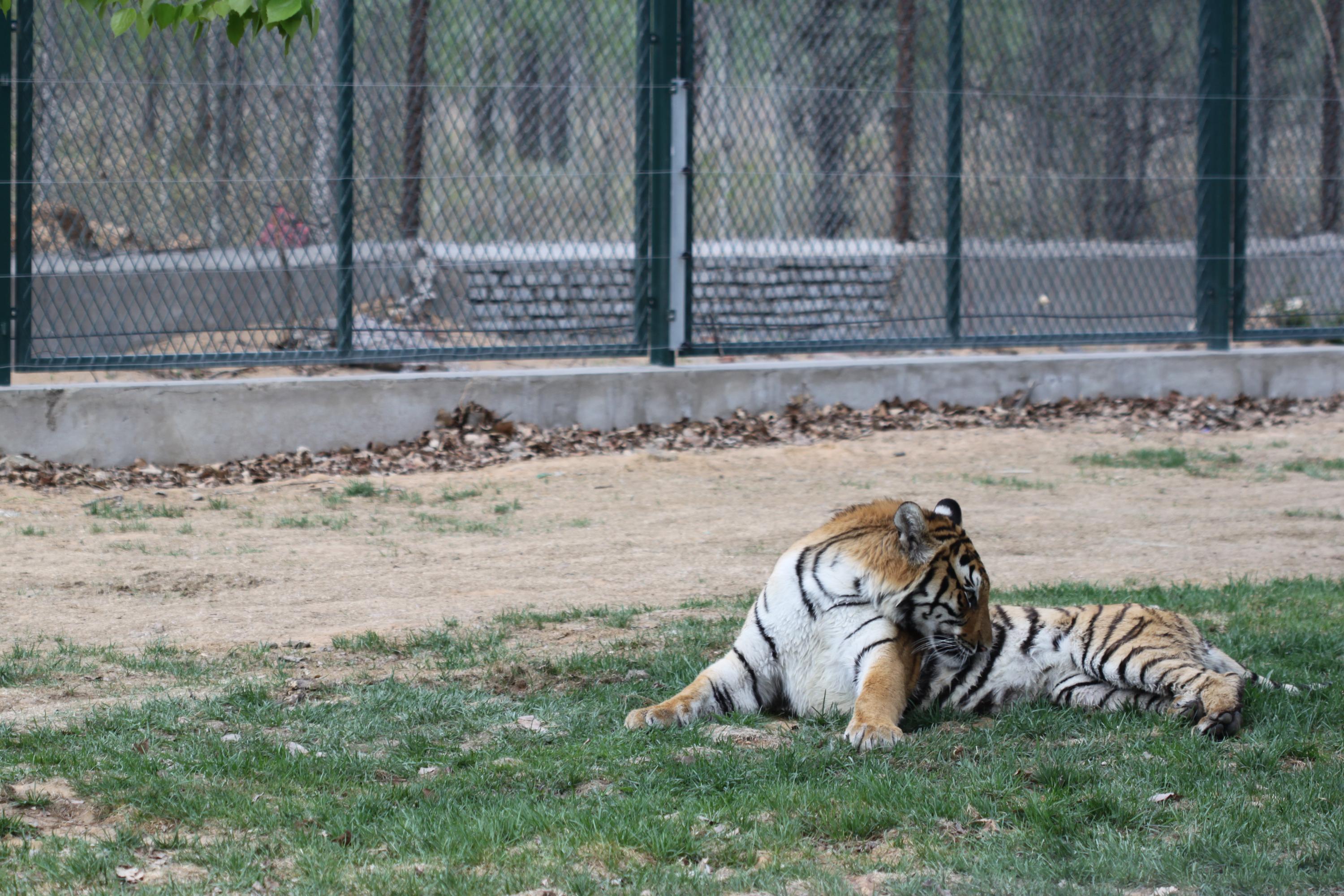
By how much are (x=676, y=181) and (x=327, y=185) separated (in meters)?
2.66

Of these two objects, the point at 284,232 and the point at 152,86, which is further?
the point at 284,232

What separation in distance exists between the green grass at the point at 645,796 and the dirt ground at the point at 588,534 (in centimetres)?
127

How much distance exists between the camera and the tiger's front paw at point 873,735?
4.00 metres

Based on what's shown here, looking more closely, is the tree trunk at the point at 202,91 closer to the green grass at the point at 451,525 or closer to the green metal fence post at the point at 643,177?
the green metal fence post at the point at 643,177

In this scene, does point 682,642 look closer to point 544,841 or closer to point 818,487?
point 544,841

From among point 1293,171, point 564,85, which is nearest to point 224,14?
point 564,85

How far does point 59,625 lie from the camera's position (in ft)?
18.2

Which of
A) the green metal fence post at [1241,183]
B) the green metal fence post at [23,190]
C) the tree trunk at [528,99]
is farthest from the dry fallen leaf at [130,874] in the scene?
the green metal fence post at [1241,183]

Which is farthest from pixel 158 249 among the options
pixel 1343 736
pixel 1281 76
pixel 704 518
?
pixel 1281 76

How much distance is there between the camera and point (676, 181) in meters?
10.7

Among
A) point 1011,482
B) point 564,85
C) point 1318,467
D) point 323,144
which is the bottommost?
point 1011,482

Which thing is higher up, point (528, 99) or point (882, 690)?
point (528, 99)

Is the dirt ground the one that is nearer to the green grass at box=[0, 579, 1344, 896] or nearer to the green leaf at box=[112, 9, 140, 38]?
the green grass at box=[0, 579, 1344, 896]

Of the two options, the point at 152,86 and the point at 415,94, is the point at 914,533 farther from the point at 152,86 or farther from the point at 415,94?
the point at 152,86
